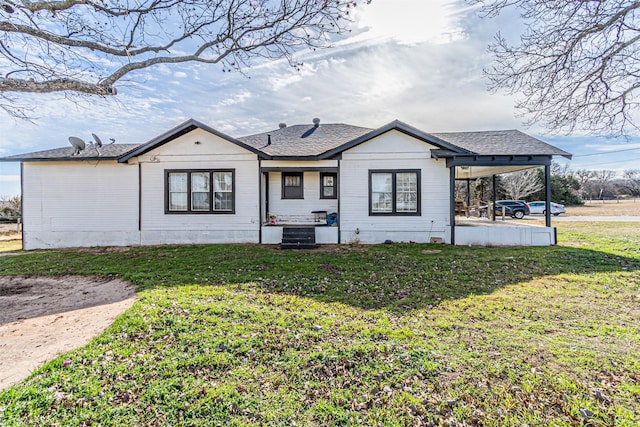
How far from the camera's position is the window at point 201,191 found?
472 inches

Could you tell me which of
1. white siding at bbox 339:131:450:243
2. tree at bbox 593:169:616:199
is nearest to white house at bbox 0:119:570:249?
white siding at bbox 339:131:450:243

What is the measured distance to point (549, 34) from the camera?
885 centimetres

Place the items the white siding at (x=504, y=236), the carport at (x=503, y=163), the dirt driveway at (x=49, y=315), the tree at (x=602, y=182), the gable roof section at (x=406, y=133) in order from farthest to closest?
the tree at (x=602, y=182) < the white siding at (x=504, y=236) < the gable roof section at (x=406, y=133) < the carport at (x=503, y=163) < the dirt driveway at (x=49, y=315)

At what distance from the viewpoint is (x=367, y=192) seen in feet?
38.7

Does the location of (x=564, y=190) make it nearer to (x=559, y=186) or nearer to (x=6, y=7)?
(x=559, y=186)

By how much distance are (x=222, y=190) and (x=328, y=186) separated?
445cm

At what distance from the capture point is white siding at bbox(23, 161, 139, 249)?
12125 mm

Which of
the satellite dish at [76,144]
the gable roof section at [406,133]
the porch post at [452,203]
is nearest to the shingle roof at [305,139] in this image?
the gable roof section at [406,133]

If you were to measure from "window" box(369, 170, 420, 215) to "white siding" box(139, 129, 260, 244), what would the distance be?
460cm

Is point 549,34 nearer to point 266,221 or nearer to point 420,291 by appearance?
point 420,291

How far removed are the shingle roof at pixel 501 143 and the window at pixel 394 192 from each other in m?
2.56

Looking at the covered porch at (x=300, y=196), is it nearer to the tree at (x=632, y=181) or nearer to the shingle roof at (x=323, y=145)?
the shingle roof at (x=323, y=145)

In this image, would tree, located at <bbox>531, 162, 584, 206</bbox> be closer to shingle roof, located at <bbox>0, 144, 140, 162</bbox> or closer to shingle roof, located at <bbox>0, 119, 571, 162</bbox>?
shingle roof, located at <bbox>0, 119, 571, 162</bbox>

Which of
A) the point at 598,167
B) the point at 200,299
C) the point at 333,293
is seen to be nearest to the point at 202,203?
the point at 200,299
